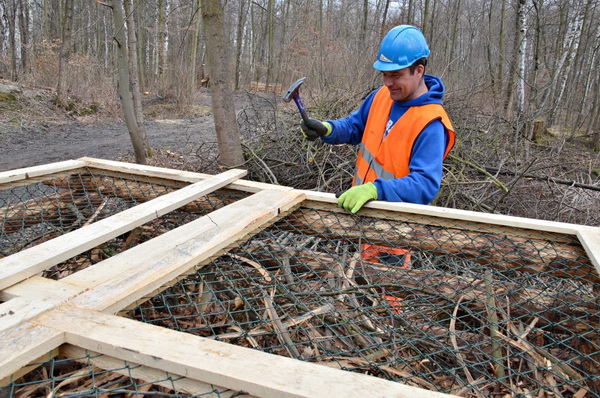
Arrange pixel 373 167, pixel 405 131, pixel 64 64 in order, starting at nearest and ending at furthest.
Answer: pixel 405 131
pixel 373 167
pixel 64 64

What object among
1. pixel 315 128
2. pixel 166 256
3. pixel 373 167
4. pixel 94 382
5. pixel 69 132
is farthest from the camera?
pixel 69 132

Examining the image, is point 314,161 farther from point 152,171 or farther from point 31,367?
point 31,367

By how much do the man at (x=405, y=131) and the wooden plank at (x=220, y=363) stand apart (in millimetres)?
1160

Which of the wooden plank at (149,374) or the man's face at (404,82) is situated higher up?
the man's face at (404,82)

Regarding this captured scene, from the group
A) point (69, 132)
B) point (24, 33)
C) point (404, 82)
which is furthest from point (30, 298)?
point (24, 33)

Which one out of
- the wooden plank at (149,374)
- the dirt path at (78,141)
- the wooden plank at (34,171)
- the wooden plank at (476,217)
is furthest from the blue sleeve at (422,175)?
the dirt path at (78,141)

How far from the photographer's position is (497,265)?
→ 196cm

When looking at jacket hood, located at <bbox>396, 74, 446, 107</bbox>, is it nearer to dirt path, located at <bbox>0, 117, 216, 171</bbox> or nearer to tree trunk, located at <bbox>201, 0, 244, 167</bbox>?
A: tree trunk, located at <bbox>201, 0, 244, 167</bbox>

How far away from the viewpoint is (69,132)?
1011 centimetres

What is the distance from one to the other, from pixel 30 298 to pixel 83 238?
0.43 meters

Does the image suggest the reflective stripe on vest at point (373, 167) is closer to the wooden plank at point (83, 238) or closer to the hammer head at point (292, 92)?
the hammer head at point (292, 92)

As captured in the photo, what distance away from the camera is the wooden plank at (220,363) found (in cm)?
95

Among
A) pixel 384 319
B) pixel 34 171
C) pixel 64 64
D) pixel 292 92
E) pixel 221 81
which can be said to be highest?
pixel 64 64

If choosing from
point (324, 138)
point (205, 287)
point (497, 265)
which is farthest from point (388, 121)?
point (205, 287)
